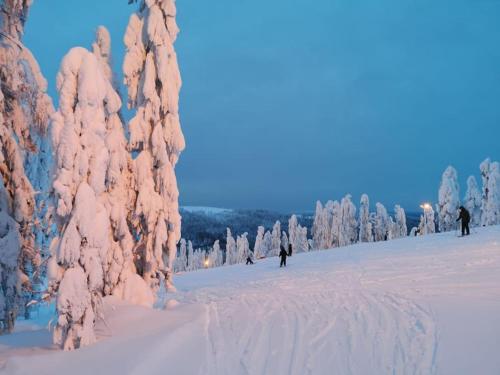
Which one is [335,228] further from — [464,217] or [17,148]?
[17,148]

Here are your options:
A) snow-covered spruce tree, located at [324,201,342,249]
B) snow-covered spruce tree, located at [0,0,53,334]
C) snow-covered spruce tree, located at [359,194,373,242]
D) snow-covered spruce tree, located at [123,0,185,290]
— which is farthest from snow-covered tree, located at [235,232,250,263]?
snow-covered spruce tree, located at [0,0,53,334]

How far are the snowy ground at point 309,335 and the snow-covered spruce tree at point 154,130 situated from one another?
7.46 ft

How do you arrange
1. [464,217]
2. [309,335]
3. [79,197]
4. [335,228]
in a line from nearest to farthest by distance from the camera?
[309,335], [79,197], [464,217], [335,228]

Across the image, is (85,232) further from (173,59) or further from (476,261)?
(476,261)

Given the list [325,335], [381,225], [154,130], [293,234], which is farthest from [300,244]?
[325,335]

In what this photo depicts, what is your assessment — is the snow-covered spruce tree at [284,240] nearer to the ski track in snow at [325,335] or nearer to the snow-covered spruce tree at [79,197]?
the ski track in snow at [325,335]

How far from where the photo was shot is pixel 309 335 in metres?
9.02

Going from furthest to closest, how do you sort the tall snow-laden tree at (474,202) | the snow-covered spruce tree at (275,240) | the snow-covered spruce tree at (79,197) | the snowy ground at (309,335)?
the snow-covered spruce tree at (275,240) < the tall snow-laden tree at (474,202) < the snow-covered spruce tree at (79,197) < the snowy ground at (309,335)

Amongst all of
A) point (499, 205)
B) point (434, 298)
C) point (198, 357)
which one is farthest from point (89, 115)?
point (499, 205)

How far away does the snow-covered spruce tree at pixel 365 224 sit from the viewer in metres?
74.1

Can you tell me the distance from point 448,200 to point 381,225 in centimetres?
2309

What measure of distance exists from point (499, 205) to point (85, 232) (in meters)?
54.8

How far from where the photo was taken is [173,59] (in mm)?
16406

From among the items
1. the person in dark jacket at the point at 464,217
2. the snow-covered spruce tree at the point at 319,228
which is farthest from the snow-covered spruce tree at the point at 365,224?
the person in dark jacket at the point at 464,217
